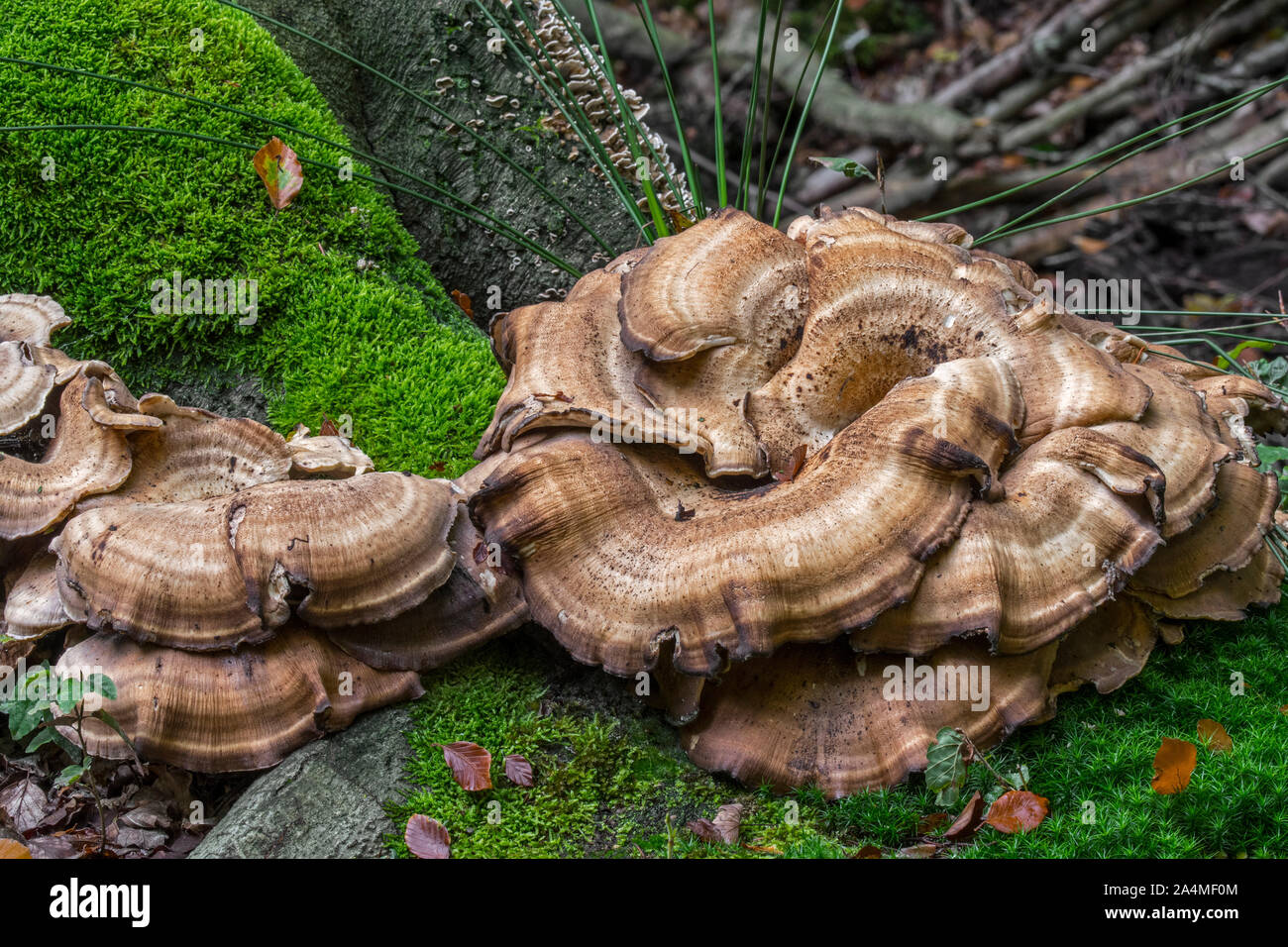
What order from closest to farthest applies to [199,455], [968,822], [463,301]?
1. [968,822]
2. [199,455]
3. [463,301]

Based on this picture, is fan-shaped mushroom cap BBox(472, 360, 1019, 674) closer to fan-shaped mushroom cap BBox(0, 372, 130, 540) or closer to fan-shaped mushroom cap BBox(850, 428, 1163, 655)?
fan-shaped mushroom cap BBox(850, 428, 1163, 655)

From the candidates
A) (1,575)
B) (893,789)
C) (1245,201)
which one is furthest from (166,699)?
(1245,201)

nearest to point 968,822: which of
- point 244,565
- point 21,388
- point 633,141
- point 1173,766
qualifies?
point 1173,766

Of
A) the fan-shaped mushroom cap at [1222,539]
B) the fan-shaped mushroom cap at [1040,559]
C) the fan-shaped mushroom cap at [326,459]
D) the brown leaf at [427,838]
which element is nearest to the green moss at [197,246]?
the fan-shaped mushroom cap at [326,459]

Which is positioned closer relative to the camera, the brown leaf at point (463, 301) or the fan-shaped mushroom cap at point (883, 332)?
the fan-shaped mushroom cap at point (883, 332)

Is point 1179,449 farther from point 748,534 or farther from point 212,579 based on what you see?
point 212,579

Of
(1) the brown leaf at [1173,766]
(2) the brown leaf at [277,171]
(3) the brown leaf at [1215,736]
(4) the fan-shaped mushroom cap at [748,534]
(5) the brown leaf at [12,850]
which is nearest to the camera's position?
(4) the fan-shaped mushroom cap at [748,534]

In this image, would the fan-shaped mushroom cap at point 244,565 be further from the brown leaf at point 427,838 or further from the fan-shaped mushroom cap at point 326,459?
the brown leaf at point 427,838
